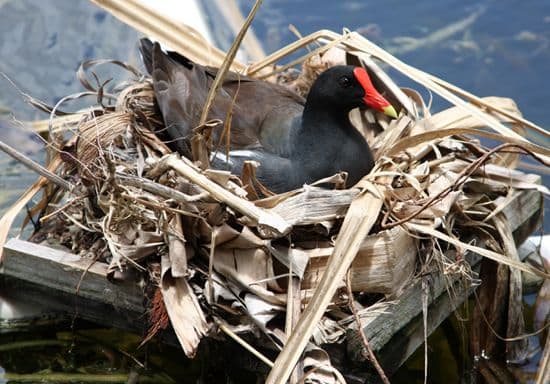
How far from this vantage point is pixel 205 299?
8.55 ft

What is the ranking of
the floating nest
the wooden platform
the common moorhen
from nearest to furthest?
the floating nest, the wooden platform, the common moorhen

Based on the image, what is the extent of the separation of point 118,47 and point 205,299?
2.88 metres

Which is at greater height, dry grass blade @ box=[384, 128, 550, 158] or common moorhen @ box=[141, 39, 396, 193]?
dry grass blade @ box=[384, 128, 550, 158]

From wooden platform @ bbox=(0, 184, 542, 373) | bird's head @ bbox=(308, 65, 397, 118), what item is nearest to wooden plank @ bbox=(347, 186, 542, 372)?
wooden platform @ bbox=(0, 184, 542, 373)

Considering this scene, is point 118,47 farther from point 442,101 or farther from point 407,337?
point 407,337

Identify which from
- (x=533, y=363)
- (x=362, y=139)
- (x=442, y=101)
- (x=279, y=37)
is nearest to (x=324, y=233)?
(x=362, y=139)

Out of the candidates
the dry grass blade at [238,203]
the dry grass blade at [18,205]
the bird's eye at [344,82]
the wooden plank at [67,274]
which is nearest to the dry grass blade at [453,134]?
the bird's eye at [344,82]

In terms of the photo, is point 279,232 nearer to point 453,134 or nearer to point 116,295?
point 453,134

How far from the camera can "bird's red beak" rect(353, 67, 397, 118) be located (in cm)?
308

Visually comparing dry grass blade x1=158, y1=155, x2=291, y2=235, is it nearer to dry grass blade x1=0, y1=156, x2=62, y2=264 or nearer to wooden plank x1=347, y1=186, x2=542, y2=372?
wooden plank x1=347, y1=186, x2=542, y2=372

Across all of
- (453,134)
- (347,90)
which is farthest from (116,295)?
(453,134)

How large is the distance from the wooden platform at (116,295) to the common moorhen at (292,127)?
1.62 ft

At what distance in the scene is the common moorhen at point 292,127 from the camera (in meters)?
3.05

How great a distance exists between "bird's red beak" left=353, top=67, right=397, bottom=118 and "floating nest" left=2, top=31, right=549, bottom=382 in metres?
0.18
